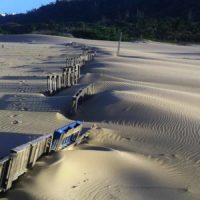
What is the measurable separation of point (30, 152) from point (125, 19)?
8994 cm

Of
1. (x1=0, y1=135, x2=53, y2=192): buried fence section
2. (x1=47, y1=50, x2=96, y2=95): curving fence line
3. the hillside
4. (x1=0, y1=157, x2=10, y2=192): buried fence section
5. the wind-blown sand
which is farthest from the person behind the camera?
the hillside

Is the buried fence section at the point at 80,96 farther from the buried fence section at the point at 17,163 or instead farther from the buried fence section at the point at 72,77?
the buried fence section at the point at 17,163

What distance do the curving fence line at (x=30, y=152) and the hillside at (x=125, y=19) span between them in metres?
63.0

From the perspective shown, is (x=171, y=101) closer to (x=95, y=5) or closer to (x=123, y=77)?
(x=123, y=77)

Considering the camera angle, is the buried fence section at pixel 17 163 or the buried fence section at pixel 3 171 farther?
the buried fence section at pixel 17 163

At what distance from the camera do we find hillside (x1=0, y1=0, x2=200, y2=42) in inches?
3081

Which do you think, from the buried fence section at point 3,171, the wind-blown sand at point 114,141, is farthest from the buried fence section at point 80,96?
the buried fence section at point 3,171

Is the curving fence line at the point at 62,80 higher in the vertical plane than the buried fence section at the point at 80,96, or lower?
lower

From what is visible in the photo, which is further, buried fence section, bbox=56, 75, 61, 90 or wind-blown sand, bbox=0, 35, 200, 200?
buried fence section, bbox=56, 75, 61, 90

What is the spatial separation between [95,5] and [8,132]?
116396mm

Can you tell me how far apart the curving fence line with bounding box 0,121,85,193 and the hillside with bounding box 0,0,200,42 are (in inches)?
2481

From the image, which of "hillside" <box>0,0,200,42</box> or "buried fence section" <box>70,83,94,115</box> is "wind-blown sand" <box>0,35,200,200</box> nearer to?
"buried fence section" <box>70,83,94,115</box>

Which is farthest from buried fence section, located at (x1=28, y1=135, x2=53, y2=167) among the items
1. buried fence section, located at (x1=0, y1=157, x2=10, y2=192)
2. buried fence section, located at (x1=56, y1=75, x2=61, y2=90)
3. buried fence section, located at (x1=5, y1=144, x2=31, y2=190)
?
buried fence section, located at (x1=56, y1=75, x2=61, y2=90)

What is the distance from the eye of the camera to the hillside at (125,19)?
257ft
